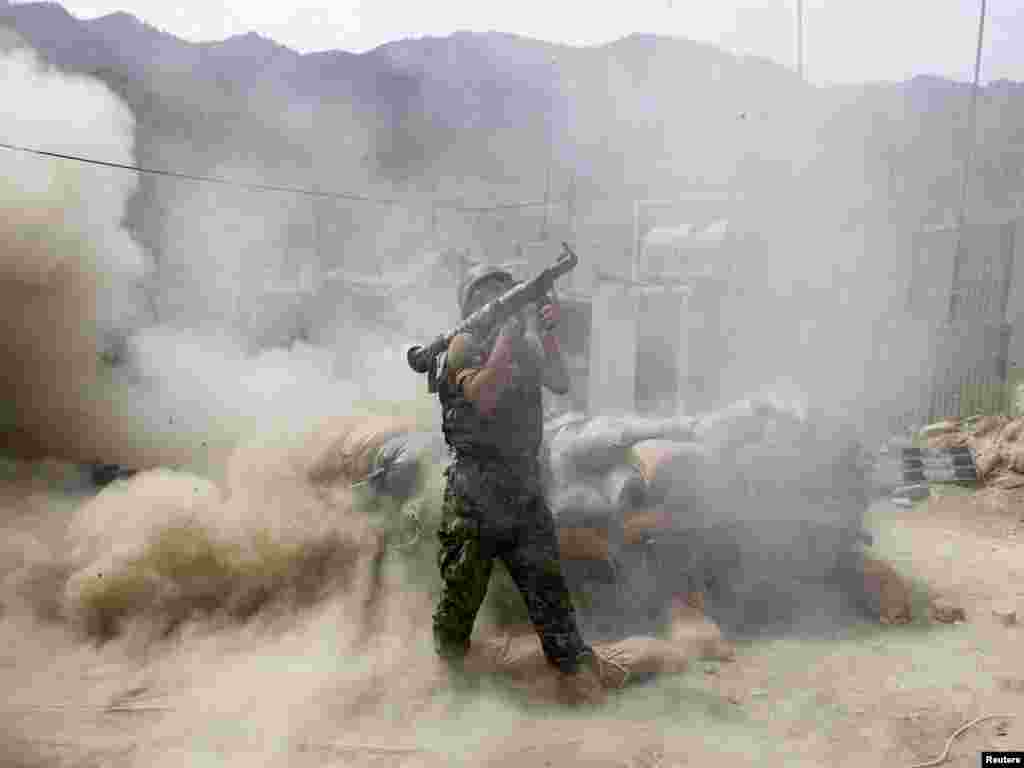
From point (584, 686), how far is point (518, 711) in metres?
0.39

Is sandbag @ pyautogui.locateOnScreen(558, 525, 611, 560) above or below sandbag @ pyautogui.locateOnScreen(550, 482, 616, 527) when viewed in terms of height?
below

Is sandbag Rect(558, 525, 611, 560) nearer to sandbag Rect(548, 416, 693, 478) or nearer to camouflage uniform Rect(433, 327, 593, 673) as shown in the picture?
sandbag Rect(548, 416, 693, 478)

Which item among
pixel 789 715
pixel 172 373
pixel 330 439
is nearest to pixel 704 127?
pixel 172 373

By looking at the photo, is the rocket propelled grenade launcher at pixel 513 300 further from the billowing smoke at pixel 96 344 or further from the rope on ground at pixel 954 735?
the billowing smoke at pixel 96 344

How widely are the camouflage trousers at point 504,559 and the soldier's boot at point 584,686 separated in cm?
3

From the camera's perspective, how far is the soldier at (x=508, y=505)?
174 inches

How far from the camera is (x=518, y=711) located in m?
4.26

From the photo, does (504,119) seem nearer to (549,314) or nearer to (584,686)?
(549,314)

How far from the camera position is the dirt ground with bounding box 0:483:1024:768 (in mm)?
3850

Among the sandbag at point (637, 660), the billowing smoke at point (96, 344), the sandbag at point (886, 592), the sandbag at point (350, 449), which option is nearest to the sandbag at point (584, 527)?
the sandbag at point (637, 660)

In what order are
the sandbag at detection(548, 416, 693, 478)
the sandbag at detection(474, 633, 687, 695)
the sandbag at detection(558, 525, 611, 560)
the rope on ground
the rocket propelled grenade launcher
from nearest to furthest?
the rope on ground → the rocket propelled grenade launcher → the sandbag at detection(474, 633, 687, 695) → the sandbag at detection(558, 525, 611, 560) → the sandbag at detection(548, 416, 693, 478)

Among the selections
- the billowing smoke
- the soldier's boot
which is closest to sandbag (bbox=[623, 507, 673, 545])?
the soldier's boot

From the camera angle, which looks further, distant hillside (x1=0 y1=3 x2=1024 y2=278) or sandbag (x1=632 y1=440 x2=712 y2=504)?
distant hillside (x1=0 y1=3 x2=1024 y2=278)

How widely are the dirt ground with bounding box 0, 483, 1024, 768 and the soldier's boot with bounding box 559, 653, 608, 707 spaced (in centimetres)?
9
